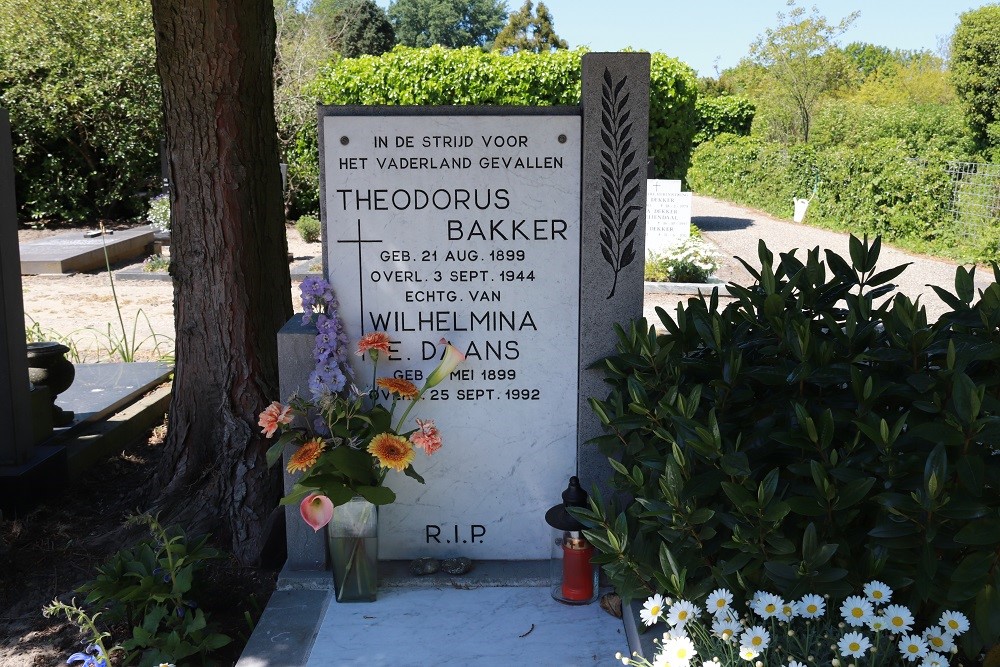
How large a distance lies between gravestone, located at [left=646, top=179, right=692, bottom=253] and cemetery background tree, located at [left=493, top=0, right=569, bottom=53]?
45.9 meters

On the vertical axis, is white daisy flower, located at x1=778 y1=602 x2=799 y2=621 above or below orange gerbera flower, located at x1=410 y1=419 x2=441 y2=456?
below

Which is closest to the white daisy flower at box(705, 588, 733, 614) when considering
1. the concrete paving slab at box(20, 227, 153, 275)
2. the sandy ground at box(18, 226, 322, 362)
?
the sandy ground at box(18, 226, 322, 362)

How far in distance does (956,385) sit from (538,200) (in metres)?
1.64

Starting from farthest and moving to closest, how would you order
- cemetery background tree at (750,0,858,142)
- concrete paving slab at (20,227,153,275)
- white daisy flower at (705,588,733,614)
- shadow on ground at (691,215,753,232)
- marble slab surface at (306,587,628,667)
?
1. cemetery background tree at (750,0,858,142)
2. shadow on ground at (691,215,753,232)
3. concrete paving slab at (20,227,153,275)
4. marble slab surface at (306,587,628,667)
5. white daisy flower at (705,588,733,614)

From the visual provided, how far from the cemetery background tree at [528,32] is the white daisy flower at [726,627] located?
57.1 meters

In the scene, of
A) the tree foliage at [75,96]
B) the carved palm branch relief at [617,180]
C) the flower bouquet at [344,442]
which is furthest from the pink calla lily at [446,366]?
the tree foliage at [75,96]

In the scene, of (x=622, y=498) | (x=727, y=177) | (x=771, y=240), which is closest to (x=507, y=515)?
(x=622, y=498)

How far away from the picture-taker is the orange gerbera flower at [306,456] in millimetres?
3064

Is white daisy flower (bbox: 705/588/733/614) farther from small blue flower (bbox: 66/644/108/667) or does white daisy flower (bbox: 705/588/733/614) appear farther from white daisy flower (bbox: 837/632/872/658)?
small blue flower (bbox: 66/644/108/667)

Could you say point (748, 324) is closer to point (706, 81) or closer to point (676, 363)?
point (676, 363)

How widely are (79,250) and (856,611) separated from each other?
12861 mm

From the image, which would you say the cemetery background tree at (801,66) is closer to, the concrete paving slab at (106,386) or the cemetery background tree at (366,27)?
the cemetery background tree at (366,27)

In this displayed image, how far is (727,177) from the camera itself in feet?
93.5

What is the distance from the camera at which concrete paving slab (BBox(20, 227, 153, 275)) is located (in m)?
12.2
